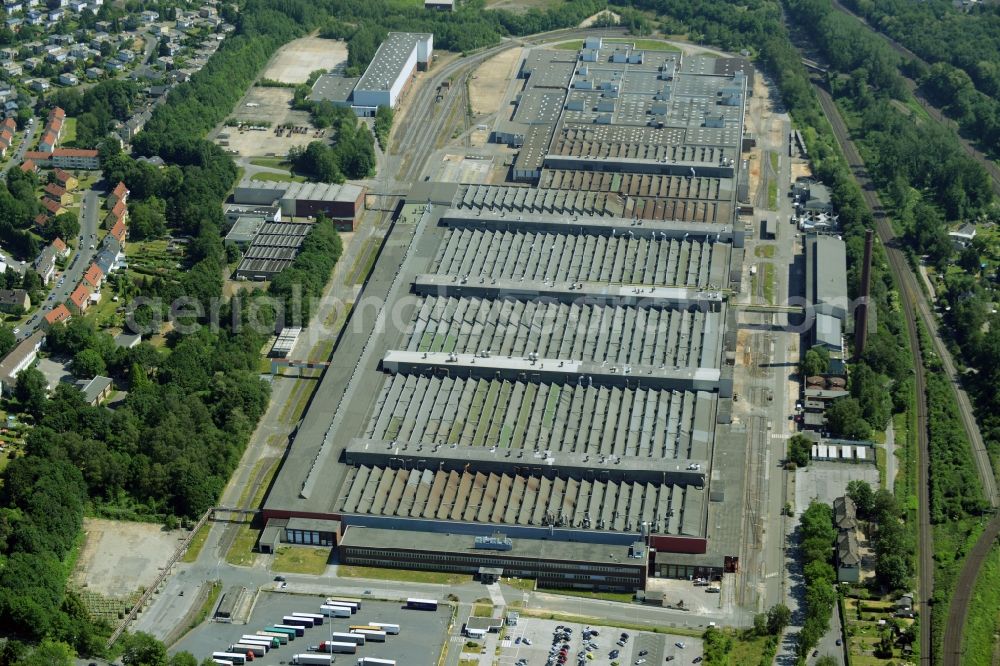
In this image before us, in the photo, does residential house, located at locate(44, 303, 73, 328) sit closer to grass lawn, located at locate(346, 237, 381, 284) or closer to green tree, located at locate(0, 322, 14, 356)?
green tree, located at locate(0, 322, 14, 356)

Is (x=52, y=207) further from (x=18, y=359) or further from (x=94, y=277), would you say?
(x=18, y=359)

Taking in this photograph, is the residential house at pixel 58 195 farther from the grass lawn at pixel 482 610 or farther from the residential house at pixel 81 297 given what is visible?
the grass lawn at pixel 482 610

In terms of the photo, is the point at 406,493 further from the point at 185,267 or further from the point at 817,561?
the point at 185,267

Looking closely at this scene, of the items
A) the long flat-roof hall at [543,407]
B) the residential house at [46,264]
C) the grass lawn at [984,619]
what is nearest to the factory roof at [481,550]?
the long flat-roof hall at [543,407]

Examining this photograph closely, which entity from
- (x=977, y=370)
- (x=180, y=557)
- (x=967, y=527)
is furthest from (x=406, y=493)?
(x=977, y=370)

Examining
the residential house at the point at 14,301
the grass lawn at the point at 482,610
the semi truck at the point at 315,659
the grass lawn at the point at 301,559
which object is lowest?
the semi truck at the point at 315,659

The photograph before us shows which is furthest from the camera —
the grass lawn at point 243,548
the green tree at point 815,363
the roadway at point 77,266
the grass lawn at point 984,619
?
the roadway at point 77,266

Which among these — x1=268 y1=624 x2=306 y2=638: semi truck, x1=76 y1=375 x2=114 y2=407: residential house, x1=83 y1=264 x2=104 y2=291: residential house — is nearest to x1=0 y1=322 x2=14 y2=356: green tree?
x1=76 y1=375 x2=114 y2=407: residential house

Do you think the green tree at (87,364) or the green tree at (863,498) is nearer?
the green tree at (863,498)
